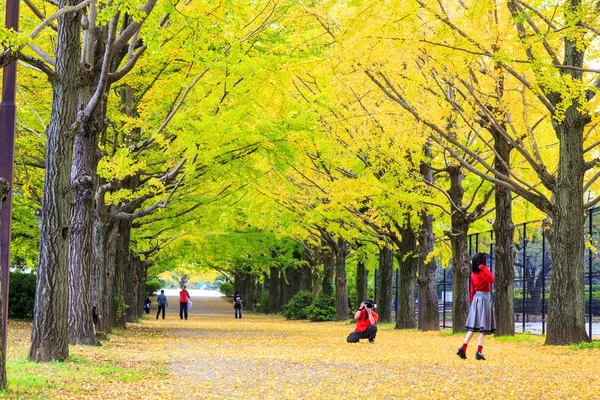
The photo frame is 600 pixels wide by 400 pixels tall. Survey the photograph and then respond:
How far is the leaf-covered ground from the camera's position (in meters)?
9.29

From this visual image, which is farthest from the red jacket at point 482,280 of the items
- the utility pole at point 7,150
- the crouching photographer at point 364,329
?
the utility pole at point 7,150

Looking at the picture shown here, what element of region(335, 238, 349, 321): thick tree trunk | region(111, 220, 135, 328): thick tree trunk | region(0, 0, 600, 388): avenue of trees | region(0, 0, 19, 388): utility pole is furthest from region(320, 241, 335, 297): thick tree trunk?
region(0, 0, 19, 388): utility pole

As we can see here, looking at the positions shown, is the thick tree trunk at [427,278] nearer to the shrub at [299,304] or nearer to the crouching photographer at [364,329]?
the crouching photographer at [364,329]

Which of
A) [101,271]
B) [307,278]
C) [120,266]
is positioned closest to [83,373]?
[101,271]

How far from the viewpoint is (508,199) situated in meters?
20.5

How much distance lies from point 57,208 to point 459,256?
14.0 metres

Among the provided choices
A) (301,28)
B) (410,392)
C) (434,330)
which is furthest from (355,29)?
(434,330)

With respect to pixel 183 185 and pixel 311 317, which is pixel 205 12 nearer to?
pixel 183 185

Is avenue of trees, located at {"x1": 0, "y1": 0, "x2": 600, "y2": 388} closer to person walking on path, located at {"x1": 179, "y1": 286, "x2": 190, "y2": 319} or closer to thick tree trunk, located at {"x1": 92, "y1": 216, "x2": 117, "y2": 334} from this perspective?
thick tree trunk, located at {"x1": 92, "y1": 216, "x2": 117, "y2": 334}

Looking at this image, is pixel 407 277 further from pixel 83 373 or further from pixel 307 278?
pixel 307 278

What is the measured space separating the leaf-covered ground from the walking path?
0.04 ft

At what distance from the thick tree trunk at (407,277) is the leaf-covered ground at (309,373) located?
10013 millimetres

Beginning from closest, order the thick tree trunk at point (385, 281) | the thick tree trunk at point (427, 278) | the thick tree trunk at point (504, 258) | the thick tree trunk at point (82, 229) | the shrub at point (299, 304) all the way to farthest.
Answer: the thick tree trunk at point (82, 229)
the thick tree trunk at point (504, 258)
the thick tree trunk at point (427, 278)
the thick tree trunk at point (385, 281)
the shrub at point (299, 304)

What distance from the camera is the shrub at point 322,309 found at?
127 feet
